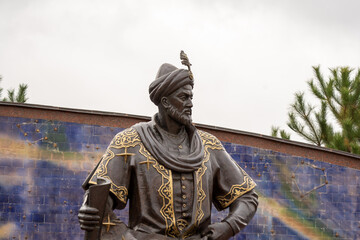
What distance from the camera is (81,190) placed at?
13.8m

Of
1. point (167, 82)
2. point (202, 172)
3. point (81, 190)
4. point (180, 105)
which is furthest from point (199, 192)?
point (81, 190)

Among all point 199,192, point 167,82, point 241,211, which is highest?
point 167,82

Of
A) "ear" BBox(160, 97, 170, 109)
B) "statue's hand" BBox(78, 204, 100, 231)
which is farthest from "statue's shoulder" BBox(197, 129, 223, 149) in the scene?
"statue's hand" BBox(78, 204, 100, 231)

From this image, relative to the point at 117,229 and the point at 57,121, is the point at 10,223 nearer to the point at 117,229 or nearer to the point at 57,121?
the point at 57,121

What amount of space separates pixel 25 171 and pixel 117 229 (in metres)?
8.34

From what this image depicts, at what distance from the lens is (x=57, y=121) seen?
14102 millimetres

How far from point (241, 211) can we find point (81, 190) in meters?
8.12

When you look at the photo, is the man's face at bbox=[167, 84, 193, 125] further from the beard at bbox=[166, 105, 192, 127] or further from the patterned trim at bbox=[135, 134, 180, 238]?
the patterned trim at bbox=[135, 134, 180, 238]

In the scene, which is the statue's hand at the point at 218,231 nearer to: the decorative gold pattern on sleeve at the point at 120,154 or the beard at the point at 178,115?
the decorative gold pattern on sleeve at the point at 120,154

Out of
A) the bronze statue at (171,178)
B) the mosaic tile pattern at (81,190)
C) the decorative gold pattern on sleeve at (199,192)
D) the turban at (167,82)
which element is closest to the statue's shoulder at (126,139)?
the bronze statue at (171,178)

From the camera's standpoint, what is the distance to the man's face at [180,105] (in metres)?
5.99

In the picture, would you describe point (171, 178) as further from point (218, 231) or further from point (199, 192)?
point (218, 231)

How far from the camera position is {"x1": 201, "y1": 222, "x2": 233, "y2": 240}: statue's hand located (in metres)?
5.70

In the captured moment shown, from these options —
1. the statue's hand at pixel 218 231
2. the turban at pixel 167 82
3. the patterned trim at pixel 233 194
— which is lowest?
the statue's hand at pixel 218 231
